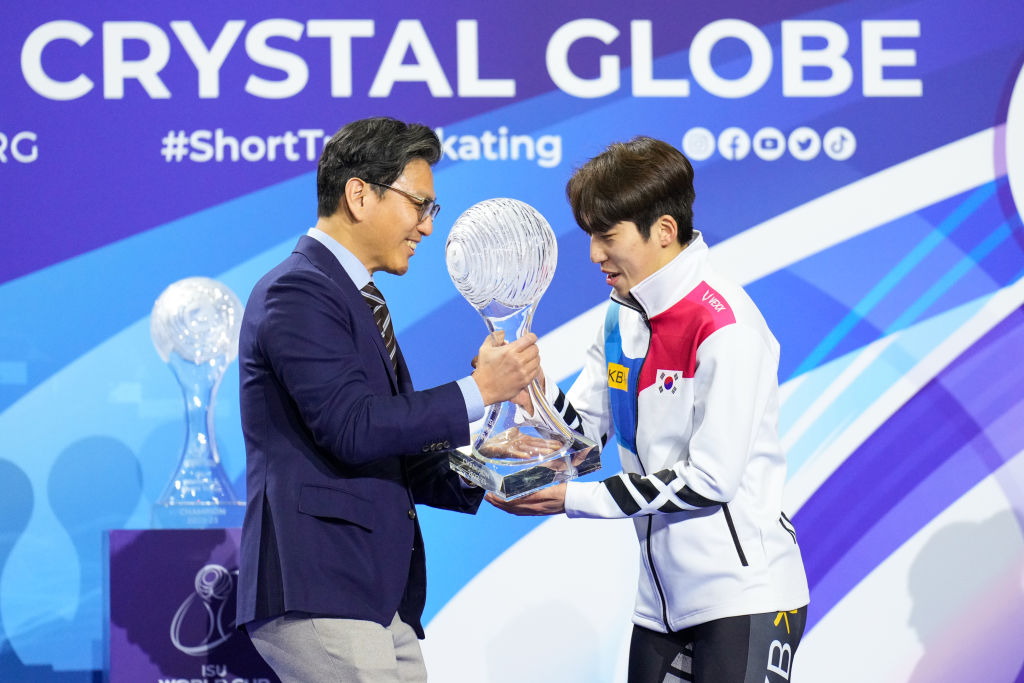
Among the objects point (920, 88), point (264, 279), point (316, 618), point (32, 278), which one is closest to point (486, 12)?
point (920, 88)

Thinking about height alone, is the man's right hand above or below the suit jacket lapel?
below

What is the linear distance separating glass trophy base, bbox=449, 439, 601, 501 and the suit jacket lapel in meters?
0.20

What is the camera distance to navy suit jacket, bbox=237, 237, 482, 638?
1820mm

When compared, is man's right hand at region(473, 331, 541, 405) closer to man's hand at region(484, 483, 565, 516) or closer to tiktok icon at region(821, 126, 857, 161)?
man's hand at region(484, 483, 565, 516)

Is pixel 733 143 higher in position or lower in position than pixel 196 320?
higher

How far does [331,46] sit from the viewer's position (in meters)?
3.64

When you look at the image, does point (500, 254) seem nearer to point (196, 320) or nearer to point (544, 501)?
point (544, 501)

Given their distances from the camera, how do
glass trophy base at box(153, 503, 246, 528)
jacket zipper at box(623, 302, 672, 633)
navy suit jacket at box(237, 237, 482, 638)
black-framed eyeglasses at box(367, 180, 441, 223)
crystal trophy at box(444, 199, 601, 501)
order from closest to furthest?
navy suit jacket at box(237, 237, 482, 638) < crystal trophy at box(444, 199, 601, 501) < black-framed eyeglasses at box(367, 180, 441, 223) < jacket zipper at box(623, 302, 672, 633) < glass trophy base at box(153, 503, 246, 528)

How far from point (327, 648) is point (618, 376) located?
0.81 m

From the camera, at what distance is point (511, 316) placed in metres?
2.01

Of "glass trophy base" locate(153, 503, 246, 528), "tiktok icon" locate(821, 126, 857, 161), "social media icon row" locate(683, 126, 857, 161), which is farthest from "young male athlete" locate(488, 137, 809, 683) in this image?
"tiktok icon" locate(821, 126, 857, 161)

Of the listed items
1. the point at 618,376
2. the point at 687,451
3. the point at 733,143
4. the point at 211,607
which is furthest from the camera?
the point at 733,143

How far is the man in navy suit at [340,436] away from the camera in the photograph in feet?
6.00

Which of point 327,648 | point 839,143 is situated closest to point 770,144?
point 839,143
